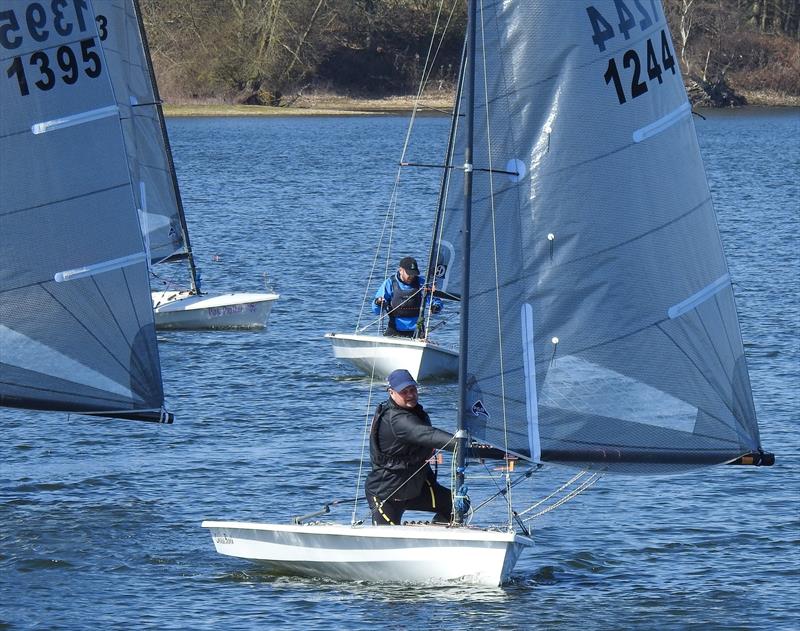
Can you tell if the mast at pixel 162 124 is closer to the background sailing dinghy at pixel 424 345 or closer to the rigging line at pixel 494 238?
the background sailing dinghy at pixel 424 345

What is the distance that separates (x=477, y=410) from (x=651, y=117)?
9.21 feet

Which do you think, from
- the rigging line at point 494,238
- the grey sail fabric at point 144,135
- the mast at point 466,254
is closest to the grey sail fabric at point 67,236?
the mast at point 466,254

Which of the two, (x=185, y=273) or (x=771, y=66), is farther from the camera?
(x=771, y=66)

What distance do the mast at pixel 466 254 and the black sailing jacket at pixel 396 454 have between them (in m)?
0.20

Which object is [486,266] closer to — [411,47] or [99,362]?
[99,362]

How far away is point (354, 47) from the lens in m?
102

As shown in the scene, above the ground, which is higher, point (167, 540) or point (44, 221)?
point (44, 221)

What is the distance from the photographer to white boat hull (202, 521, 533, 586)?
41.3 feet

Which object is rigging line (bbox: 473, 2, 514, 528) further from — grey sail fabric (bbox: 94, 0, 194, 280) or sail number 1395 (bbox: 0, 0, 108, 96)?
grey sail fabric (bbox: 94, 0, 194, 280)

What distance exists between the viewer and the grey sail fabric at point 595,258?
40.7 ft

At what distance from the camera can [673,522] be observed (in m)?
16.0

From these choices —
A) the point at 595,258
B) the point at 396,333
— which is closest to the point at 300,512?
the point at 595,258

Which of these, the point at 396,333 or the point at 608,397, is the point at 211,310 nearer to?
the point at 396,333

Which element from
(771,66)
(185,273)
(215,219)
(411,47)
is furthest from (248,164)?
(771,66)
